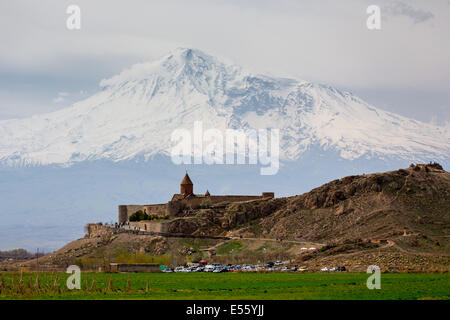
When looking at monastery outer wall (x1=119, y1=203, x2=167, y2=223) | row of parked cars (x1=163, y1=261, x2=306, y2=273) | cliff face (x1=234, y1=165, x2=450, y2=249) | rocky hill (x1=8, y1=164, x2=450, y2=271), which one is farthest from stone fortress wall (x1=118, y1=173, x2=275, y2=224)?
row of parked cars (x1=163, y1=261, x2=306, y2=273)

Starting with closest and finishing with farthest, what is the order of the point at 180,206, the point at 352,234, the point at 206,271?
1. the point at 206,271
2. the point at 352,234
3. the point at 180,206

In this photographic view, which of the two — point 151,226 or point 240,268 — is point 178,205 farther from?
point 240,268

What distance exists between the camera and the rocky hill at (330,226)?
99.6 metres

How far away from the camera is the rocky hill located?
99.6 metres

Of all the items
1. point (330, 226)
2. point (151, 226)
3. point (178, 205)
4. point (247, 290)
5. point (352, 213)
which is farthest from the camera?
point (178, 205)

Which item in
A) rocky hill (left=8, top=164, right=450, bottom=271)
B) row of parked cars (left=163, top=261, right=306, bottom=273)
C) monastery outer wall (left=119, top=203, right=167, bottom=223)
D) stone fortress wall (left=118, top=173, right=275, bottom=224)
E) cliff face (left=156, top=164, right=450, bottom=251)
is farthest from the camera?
monastery outer wall (left=119, top=203, right=167, bottom=223)

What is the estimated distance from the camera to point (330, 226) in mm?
116188

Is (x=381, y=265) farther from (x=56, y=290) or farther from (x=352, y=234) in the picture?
(x=56, y=290)

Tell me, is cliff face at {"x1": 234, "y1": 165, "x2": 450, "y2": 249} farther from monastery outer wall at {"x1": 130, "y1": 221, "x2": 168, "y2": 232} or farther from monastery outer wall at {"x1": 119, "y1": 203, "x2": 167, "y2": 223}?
monastery outer wall at {"x1": 119, "y1": 203, "x2": 167, "y2": 223}

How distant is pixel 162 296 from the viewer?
53.0 metres

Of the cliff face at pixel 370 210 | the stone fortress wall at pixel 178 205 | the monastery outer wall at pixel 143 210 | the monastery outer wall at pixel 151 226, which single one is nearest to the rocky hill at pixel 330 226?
the cliff face at pixel 370 210

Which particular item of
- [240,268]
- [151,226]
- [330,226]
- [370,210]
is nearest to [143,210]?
[151,226]
